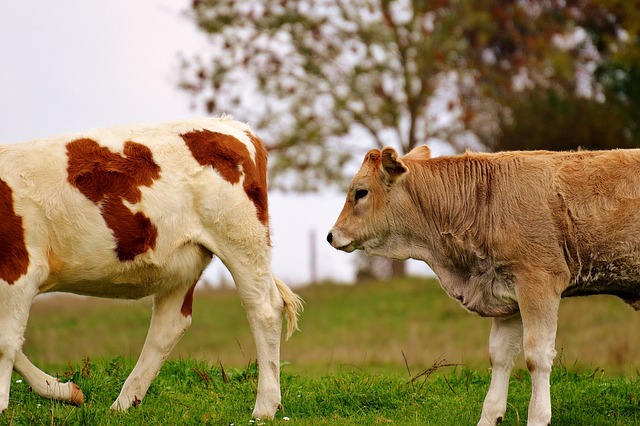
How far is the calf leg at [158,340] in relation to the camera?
8133mm

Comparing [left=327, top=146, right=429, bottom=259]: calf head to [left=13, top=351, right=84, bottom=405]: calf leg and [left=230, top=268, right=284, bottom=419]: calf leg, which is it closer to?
[left=230, top=268, right=284, bottom=419]: calf leg

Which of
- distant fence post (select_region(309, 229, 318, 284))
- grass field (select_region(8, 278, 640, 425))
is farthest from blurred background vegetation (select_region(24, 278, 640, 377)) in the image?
distant fence post (select_region(309, 229, 318, 284))

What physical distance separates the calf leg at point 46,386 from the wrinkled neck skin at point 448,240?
2.63 metres

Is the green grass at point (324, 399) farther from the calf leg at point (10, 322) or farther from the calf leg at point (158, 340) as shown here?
the calf leg at point (10, 322)

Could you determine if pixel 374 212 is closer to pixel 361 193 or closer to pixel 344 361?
pixel 361 193

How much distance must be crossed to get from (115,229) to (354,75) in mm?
20169

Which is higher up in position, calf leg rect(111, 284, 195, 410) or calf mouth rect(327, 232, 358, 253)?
calf mouth rect(327, 232, 358, 253)

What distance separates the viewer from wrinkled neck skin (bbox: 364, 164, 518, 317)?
7.49m

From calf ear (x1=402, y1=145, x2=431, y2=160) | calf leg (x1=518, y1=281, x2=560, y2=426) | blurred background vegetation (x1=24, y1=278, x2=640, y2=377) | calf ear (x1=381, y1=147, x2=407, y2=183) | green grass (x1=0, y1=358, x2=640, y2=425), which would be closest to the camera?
calf leg (x1=518, y1=281, x2=560, y2=426)

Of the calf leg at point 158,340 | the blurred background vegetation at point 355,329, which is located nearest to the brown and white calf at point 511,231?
the calf leg at point 158,340

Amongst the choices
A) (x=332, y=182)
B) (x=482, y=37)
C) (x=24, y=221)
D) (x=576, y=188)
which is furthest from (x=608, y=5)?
(x=24, y=221)

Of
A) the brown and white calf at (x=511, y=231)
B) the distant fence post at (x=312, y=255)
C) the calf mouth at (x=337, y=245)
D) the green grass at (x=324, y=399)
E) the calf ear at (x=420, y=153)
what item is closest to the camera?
the brown and white calf at (x=511, y=231)

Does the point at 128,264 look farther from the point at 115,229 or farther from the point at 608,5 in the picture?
the point at 608,5

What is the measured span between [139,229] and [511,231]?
2.81 meters
